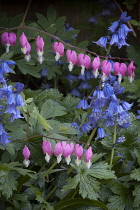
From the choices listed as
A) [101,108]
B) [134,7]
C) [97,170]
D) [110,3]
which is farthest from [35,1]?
[97,170]

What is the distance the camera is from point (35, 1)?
3814 millimetres

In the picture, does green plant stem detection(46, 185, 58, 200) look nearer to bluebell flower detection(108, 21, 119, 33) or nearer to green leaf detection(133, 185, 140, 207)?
green leaf detection(133, 185, 140, 207)

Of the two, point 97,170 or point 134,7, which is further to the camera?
point 134,7

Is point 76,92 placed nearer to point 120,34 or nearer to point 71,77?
point 71,77

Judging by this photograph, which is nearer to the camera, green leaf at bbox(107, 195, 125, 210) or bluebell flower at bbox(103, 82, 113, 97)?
bluebell flower at bbox(103, 82, 113, 97)

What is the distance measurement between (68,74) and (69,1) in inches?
32.5

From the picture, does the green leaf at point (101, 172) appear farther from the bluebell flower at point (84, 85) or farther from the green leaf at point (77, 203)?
the bluebell flower at point (84, 85)

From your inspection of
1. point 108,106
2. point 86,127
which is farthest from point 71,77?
point 108,106

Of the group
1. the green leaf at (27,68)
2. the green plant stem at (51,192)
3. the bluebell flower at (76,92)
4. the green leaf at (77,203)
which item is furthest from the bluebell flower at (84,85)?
the green leaf at (77,203)

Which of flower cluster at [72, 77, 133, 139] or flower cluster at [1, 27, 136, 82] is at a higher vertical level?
flower cluster at [1, 27, 136, 82]

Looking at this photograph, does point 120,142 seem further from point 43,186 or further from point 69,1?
point 69,1

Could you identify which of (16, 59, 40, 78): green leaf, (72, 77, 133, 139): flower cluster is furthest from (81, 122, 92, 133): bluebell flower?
(16, 59, 40, 78): green leaf

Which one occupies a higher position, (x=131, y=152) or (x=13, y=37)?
(x=13, y=37)

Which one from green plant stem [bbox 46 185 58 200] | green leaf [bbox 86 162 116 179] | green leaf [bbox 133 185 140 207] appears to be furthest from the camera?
green plant stem [bbox 46 185 58 200]
